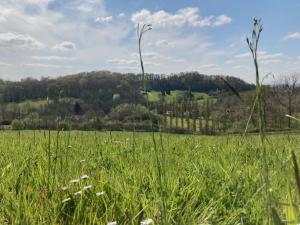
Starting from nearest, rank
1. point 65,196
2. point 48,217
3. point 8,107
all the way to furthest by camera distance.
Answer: point 48,217 < point 65,196 < point 8,107

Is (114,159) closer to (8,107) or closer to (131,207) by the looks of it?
(131,207)

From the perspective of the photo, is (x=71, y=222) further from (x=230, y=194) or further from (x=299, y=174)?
(x=299, y=174)

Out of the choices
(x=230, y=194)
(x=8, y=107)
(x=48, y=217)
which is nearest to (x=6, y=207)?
(x=48, y=217)

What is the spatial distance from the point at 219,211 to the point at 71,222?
1087mm

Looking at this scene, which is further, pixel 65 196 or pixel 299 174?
pixel 65 196

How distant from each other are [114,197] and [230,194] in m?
1.00

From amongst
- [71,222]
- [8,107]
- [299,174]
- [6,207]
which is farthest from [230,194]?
[8,107]

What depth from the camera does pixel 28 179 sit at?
11.2 feet

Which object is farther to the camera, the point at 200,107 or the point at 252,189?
the point at 200,107

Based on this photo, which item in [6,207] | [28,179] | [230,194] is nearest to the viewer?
[6,207]

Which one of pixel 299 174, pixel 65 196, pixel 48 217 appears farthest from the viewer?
pixel 65 196

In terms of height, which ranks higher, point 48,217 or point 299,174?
point 299,174

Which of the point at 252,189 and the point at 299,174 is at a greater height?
the point at 299,174

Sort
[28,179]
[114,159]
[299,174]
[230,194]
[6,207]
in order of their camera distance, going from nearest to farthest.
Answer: [299,174] → [6,207] → [230,194] → [28,179] → [114,159]
